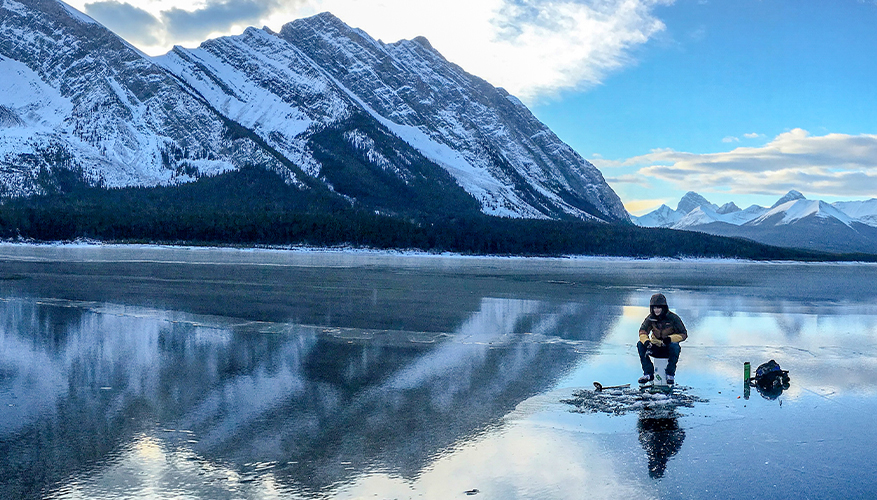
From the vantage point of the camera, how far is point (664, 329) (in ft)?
43.0

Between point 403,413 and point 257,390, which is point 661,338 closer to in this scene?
point 403,413

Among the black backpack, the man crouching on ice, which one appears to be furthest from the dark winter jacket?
the black backpack

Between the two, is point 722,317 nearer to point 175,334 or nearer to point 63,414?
point 175,334

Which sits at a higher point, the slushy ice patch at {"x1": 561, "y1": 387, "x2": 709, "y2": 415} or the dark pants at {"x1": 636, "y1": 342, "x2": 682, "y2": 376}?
the dark pants at {"x1": 636, "y1": 342, "x2": 682, "y2": 376}

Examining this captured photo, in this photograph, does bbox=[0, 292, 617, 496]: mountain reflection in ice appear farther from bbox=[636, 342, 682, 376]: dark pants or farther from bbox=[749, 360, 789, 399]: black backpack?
bbox=[749, 360, 789, 399]: black backpack

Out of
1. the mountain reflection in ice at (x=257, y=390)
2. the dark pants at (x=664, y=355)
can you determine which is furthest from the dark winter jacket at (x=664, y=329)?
the mountain reflection in ice at (x=257, y=390)

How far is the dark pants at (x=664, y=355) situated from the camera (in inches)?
514

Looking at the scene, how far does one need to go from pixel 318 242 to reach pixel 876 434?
158442 mm

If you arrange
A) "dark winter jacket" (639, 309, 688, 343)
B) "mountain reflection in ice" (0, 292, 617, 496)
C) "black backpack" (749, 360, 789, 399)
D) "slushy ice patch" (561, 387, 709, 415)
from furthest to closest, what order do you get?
1. "black backpack" (749, 360, 789, 399)
2. "dark winter jacket" (639, 309, 688, 343)
3. "slushy ice patch" (561, 387, 709, 415)
4. "mountain reflection in ice" (0, 292, 617, 496)

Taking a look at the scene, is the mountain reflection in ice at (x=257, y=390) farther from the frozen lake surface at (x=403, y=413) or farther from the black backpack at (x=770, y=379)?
the black backpack at (x=770, y=379)

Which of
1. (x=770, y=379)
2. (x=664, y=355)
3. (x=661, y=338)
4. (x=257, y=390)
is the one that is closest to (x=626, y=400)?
(x=664, y=355)

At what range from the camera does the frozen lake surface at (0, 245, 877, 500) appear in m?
8.09

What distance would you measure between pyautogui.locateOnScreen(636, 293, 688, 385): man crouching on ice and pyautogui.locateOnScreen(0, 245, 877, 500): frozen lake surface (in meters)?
0.64

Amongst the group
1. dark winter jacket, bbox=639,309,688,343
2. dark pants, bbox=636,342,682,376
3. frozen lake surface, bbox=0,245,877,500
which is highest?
dark winter jacket, bbox=639,309,688,343
